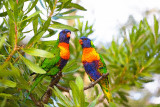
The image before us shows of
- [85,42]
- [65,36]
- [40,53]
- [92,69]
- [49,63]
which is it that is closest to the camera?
[40,53]

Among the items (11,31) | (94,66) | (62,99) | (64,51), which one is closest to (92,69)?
(94,66)

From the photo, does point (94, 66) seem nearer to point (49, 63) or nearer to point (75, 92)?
point (49, 63)

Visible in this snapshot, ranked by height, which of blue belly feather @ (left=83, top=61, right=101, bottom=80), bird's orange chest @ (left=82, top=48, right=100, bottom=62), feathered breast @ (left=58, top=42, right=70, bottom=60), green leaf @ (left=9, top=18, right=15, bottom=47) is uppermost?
green leaf @ (left=9, top=18, right=15, bottom=47)

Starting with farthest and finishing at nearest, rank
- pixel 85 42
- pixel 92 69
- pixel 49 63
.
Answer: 1. pixel 85 42
2. pixel 92 69
3. pixel 49 63

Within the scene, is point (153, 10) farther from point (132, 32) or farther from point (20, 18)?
point (20, 18)

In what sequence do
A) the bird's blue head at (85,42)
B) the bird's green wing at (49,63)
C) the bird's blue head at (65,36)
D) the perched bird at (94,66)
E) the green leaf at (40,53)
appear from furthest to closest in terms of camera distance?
the bird's blue head at (85,42) < the perched bird at (94,66) < the bird's blue head at (65,36) < the bird's green wing at (49,63) < the green leaf at (40,53)

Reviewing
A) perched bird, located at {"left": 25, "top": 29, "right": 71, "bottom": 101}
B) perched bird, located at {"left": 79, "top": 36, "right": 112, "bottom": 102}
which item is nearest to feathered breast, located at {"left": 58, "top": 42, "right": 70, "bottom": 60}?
perched bird, located at {"left": 25, "top": 29, "right": 71, "bottom": 101}

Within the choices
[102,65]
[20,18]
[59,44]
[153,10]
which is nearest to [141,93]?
[153,10]

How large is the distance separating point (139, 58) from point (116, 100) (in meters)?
0.55

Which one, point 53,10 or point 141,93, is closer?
point 53,10

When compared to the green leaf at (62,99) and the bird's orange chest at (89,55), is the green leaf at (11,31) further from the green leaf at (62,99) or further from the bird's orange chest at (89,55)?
the bird's orange chest at (89,55)

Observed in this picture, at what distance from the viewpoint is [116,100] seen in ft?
6.18

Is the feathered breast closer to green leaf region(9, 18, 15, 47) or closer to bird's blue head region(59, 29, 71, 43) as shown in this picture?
bird's blue head region(59, 29, 71, 43)

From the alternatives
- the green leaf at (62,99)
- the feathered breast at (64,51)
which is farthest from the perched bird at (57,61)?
the green leaf at (62,99)
